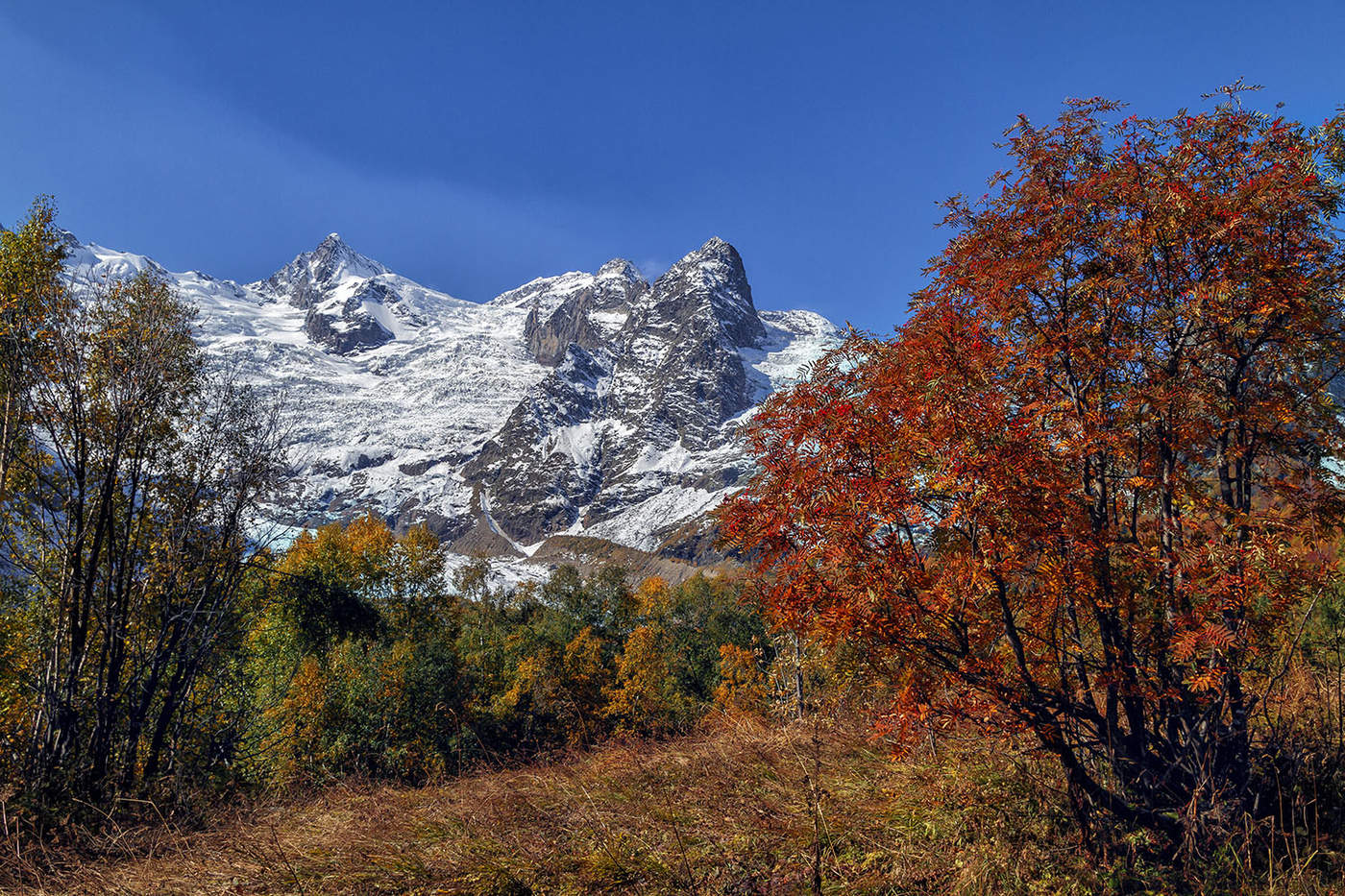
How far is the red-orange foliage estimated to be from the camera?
4.04 metres

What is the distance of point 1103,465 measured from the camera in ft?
14.7

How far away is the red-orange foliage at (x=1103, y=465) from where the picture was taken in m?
4.04

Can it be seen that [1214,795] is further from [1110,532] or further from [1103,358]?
[1103,358]

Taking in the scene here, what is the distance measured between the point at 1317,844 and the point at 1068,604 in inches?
87.5

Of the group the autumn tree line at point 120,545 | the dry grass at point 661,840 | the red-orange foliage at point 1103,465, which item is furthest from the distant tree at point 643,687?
the red-orange foliage at point 1103,465

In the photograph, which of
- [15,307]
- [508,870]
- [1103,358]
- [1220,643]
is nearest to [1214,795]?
[1220,643]

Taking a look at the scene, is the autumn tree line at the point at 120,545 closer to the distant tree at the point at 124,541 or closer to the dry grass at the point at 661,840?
the distant tree at the point at 124,541

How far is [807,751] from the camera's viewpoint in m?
6.46

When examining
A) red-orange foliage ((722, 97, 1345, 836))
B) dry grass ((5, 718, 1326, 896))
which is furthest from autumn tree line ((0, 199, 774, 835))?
red-orange foliage ((722, 97, 1345, 836))

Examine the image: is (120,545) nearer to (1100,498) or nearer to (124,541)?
(124,541)

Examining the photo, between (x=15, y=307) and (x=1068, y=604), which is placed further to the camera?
(x=15, y=307)

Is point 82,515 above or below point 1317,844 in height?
above

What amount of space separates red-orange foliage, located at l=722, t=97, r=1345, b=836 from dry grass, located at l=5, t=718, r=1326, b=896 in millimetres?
751

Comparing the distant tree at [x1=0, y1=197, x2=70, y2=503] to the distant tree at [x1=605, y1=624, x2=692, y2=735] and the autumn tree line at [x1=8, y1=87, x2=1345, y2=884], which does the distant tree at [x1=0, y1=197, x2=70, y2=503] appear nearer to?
the autumn tree line at [x1=8, y1=87, x2=1345, y2=884]
